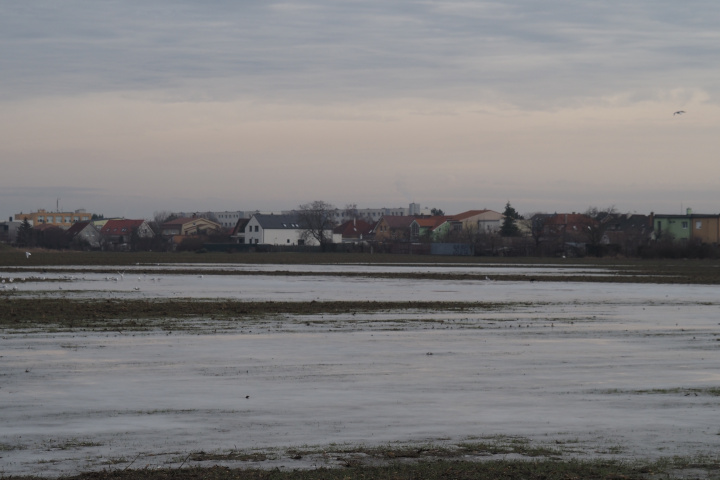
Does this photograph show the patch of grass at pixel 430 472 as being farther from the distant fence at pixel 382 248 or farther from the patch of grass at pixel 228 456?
the distant fence at pixel 382 248

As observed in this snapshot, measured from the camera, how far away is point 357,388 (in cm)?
1495

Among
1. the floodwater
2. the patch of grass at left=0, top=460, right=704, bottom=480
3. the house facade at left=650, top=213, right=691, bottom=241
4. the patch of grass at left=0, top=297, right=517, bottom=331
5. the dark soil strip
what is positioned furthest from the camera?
the house facade at left=650, top=213, right=691, bottom=241

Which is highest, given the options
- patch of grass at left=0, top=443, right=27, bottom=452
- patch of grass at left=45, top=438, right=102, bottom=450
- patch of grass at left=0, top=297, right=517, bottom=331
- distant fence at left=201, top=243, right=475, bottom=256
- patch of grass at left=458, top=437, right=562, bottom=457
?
distant fence at left=201, top=243, right=475, bottom=256

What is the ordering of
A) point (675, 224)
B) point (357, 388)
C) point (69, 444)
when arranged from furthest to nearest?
point (675, 224), point (357, 388), point (69, 444)

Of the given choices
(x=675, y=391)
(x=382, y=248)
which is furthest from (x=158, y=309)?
(x=382, y=248)

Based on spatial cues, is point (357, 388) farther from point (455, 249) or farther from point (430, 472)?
point (455, 249)

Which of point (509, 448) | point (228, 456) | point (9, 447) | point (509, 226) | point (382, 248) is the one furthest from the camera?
point (509, 226)

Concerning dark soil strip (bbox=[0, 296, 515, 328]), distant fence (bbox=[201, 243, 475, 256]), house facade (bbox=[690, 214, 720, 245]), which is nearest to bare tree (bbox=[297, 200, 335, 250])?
distant fence (bbox=[201, 243, 475, 256])

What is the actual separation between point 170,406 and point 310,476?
14.3 feet

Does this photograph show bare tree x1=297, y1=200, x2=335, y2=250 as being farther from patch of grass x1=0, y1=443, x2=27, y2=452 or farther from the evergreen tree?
patch of grass x1=0, y1=443, x2=27, y2=452

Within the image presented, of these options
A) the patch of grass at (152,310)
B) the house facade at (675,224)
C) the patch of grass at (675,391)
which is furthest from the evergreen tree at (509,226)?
the patch of grass at (675,391)

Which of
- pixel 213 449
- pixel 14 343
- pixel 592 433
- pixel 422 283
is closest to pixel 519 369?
pixel 592 433

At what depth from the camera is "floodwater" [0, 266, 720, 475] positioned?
1103 centimetres

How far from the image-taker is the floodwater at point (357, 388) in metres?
11.0
